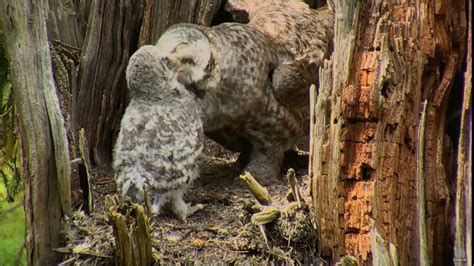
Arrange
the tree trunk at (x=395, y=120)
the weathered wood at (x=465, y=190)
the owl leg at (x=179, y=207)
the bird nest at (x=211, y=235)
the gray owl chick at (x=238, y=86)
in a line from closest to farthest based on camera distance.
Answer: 1. the weathered wood at (x=465, y=190)
2. the tree trunk at (x=395, y=120)
3. the bird nest at (x=211, y=235)
4. the owl leg at (x=179, y=207)
5. the gray owl chick at (x=238, y=86)

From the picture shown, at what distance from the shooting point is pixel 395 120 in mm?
1468

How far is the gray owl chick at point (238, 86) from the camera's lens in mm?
1895

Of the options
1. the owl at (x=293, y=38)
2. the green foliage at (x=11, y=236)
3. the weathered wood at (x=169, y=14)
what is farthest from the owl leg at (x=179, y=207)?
the green foliage at (x=11, y=236)

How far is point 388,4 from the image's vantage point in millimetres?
1485

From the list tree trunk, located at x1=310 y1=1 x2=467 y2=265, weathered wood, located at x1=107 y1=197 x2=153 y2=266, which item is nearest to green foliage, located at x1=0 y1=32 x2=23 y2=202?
weathered wood, located at x1=107 y1=197 x2=153 y2=266

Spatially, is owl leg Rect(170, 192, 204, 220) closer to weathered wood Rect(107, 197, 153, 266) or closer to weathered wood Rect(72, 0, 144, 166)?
weathered wood Rect(107, 197, 153, 266)

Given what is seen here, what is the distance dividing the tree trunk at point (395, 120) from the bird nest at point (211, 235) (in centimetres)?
20

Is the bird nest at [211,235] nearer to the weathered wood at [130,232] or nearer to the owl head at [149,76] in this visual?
the weathered wood at [130,232]

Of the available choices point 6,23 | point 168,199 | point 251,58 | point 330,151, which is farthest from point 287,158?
point 6,23

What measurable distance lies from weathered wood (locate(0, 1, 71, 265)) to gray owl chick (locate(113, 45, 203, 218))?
5.9 inches

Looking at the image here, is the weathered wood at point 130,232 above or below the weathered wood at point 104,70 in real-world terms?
below

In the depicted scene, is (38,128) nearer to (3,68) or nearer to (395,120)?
(3,68)

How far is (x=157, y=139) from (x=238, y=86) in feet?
1.03

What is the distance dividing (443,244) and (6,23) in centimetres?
108
